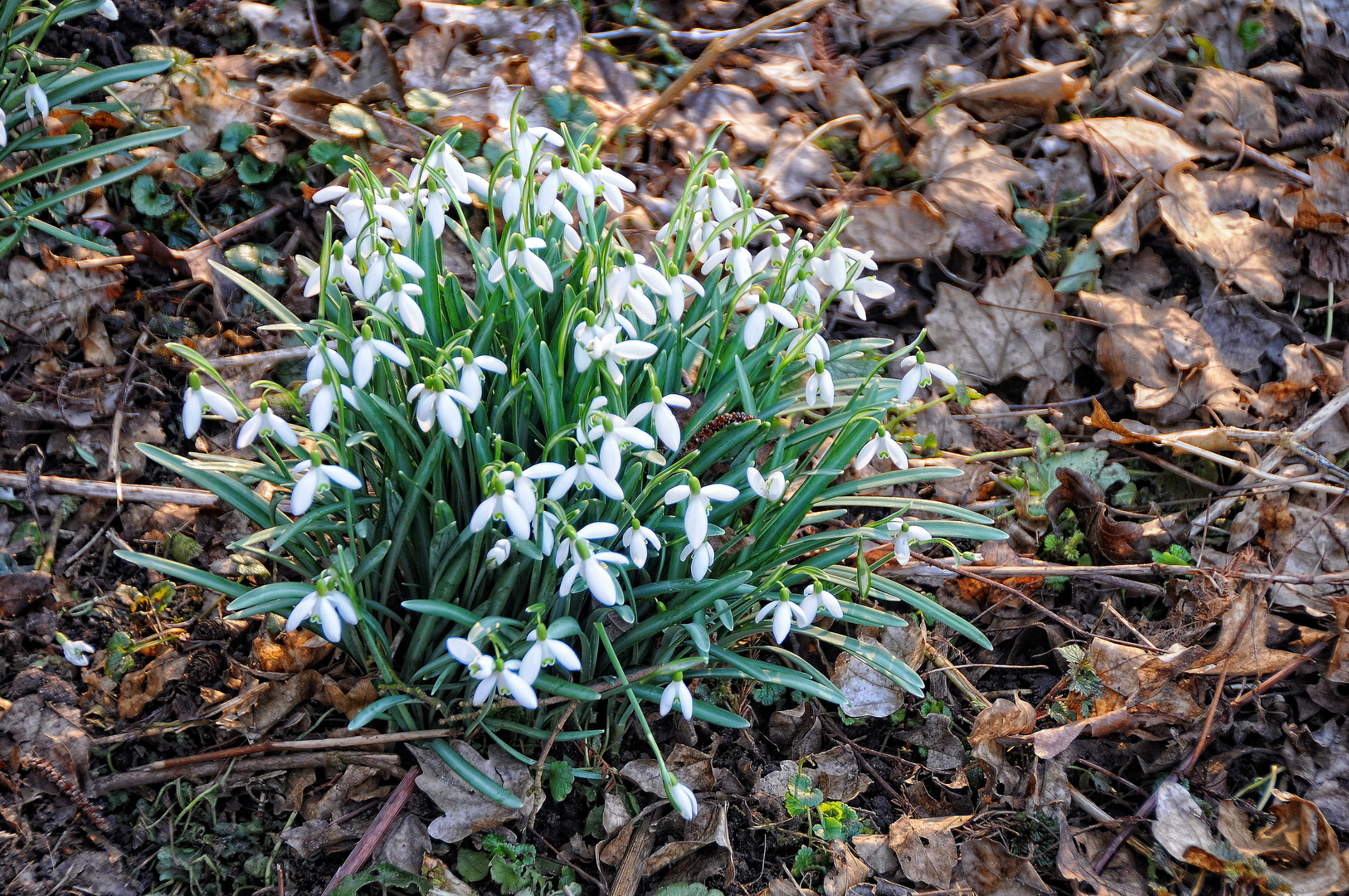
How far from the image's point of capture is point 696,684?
6.05 ft

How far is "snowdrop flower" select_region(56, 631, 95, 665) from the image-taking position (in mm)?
1794

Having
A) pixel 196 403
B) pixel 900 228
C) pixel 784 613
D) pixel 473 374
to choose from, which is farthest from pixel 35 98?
pixel 900 228

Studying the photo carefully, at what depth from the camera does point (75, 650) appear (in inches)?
71.0

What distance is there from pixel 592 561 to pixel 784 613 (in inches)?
→ 13.6

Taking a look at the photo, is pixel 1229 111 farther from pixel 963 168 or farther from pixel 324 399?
pixel 324 399

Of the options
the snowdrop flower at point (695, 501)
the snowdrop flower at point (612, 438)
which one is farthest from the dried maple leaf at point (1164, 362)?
the snowdrop flower at point (612, 438)

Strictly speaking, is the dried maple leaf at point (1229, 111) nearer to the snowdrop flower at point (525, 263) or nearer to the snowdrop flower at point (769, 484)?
the snowdrop flower at point (769, 484)

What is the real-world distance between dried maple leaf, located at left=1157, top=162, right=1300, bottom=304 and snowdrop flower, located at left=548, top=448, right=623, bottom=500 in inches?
85.0

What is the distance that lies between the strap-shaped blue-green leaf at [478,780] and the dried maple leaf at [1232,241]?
7.83ft

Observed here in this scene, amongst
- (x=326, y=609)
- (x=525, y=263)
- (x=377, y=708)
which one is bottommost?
(x=377, y=708)

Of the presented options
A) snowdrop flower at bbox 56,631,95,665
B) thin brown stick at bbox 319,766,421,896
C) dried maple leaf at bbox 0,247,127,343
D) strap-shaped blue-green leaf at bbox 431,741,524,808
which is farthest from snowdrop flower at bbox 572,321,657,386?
dried maple leaf at bbox 0,247,127,343

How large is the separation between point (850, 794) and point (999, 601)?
572mm

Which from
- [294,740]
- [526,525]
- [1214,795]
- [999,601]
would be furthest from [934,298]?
[294,740]

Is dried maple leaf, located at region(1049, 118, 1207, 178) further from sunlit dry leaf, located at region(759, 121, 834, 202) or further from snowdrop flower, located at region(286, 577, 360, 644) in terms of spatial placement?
snowdrop flower, located at region(286, 577, 360, 644)
